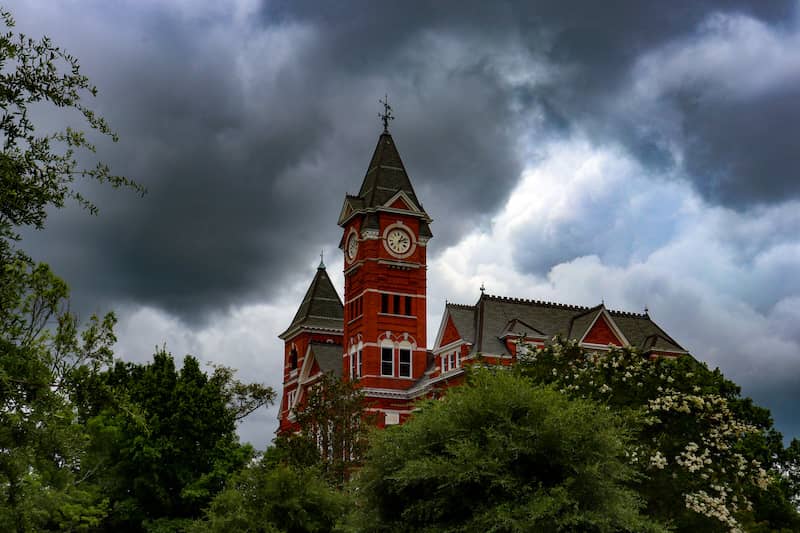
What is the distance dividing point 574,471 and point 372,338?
1830 inches

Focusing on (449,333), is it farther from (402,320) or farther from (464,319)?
(402,320)

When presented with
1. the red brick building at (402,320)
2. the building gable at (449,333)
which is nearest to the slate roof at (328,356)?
the red brick building at (402,320)

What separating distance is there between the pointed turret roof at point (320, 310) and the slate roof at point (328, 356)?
5.25m

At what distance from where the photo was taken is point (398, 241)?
67.2 metres

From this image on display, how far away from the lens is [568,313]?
2435 inches

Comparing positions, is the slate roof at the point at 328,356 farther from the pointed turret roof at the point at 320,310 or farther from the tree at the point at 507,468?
the tree at the point at 507,468

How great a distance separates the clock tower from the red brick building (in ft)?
0.24

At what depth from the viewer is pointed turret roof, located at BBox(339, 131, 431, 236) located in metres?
67.5

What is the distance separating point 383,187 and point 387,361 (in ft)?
42.6

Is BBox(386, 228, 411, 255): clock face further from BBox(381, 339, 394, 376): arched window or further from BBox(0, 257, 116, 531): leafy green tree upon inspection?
BBox(0, 257, 116, 531): leafy green tree

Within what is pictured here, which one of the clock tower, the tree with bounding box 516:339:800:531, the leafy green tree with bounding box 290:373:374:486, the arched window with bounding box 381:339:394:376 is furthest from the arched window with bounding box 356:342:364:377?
the tree with bounding box 516:339:800:531

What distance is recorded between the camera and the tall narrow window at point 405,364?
66000 millimetres

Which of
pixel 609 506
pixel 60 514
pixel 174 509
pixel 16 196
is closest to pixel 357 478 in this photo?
pixel 609 506

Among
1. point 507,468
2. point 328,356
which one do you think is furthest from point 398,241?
point 507,468
